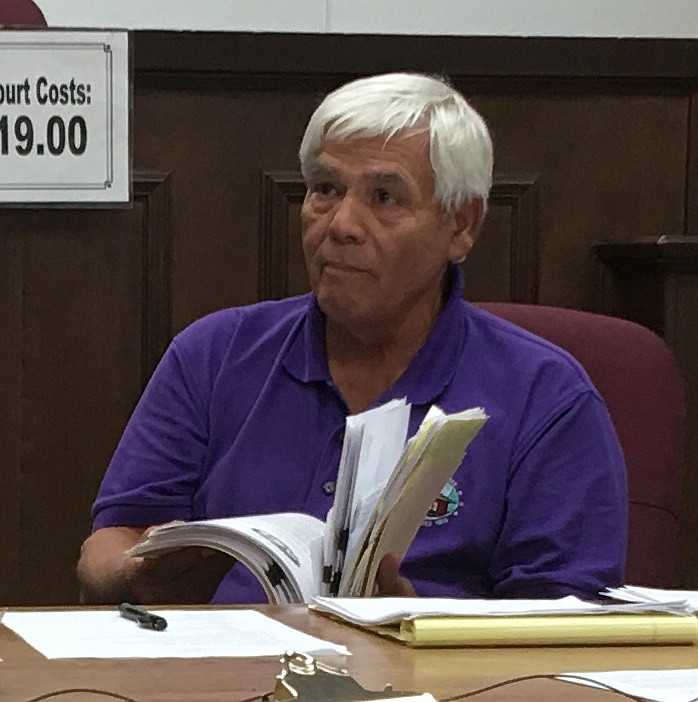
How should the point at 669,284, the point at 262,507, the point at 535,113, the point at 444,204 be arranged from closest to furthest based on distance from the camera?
the point at 262,507 < the point at 444,204 < the point at 669,284 < the point at 535,113

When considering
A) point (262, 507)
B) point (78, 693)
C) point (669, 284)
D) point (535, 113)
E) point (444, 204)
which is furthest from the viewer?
point (535, 113)

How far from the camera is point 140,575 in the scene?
157 centimetres

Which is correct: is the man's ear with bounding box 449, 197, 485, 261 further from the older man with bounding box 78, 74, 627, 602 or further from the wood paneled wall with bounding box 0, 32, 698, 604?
the wood paneled wall with bounding box 0, 32, 698, 604

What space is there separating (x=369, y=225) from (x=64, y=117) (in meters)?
0.85

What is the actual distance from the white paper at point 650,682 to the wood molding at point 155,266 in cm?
153

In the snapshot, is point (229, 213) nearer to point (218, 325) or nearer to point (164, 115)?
point (164, 115)

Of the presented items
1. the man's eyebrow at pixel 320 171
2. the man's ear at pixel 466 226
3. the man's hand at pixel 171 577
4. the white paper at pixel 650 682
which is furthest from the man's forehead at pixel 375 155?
the white paper at pixel 650 682

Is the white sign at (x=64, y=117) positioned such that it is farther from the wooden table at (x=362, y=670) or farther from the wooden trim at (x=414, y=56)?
the wooden table at (x=362, y=670)

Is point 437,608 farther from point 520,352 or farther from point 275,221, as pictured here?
point 275,221

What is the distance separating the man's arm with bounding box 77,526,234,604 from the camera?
1.53m

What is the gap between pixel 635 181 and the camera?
2.55 m

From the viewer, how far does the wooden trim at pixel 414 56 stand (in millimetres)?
2438

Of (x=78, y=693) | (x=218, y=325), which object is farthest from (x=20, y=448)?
(x=78, y=693)

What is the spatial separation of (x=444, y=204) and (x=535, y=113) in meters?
0.77
